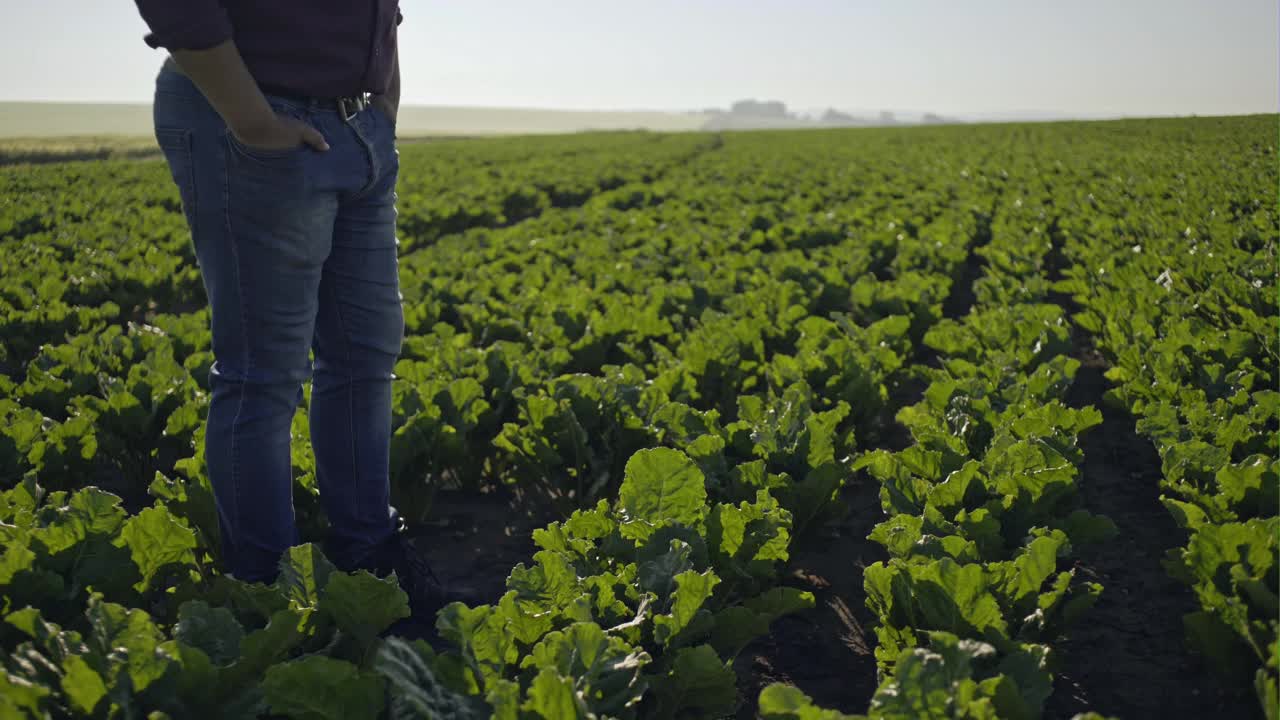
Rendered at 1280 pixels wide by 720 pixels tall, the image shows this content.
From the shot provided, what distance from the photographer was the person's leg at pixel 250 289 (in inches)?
76.3

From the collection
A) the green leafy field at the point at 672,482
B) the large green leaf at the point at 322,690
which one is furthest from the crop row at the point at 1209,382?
the large green leaf at the point at 322,690

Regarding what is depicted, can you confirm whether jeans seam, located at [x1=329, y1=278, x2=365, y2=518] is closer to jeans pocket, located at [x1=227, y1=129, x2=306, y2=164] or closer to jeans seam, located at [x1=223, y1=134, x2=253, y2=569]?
jeans seam, located at [x1=223, y1=134, x2=253, y2=569]

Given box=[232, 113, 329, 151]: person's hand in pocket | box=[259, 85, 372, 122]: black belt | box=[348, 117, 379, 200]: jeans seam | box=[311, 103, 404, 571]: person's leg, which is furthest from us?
box=[311, 103, 404, 571]: person's leg

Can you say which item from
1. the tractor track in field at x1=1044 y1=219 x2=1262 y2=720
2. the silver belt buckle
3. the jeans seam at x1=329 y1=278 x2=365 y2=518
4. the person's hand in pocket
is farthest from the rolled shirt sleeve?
the tractor track in field at x1=1044 y1=219 x2=1262 y2=720

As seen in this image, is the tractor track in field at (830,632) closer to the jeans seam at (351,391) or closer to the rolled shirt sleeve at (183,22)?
the jeans seam at (351,391)

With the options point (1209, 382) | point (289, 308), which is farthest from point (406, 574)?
point (1209, 382)

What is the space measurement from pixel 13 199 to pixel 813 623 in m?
17.4

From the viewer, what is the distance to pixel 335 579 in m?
1.94

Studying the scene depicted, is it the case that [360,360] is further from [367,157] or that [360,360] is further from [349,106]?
[349,106]

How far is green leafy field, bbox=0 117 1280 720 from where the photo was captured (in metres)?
1.74

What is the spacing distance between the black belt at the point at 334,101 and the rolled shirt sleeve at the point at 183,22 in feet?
0.81

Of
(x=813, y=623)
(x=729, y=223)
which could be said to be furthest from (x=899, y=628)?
(x=729, y=223)

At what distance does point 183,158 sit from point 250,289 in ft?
1.10

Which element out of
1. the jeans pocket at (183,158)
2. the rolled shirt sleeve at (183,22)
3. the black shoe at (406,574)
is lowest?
the black shoe at (406,574)
